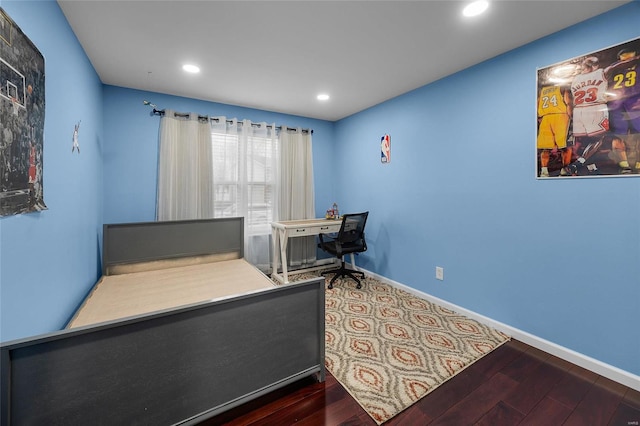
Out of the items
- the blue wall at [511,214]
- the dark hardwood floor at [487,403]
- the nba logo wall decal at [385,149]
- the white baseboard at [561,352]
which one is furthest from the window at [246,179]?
the white baseboard at [561,352]

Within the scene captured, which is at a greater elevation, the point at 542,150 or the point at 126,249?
the point at 542,150

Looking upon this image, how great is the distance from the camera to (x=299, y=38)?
2.01m

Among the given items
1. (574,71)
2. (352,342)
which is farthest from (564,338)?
(574,71)

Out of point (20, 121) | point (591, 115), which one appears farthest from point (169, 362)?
point (591, 115)

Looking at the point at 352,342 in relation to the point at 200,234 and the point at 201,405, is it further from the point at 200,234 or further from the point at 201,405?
the point at 200,234

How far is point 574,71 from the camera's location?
1.87 metres

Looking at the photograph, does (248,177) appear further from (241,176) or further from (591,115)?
(591,115)

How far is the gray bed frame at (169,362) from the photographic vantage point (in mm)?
987

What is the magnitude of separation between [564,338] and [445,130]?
2.04m

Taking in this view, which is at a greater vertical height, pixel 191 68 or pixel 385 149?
pixel 191 68

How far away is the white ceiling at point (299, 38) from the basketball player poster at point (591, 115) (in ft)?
1.06

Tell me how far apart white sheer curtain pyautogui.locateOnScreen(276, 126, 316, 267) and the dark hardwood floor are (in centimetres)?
248

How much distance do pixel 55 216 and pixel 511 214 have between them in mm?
3304

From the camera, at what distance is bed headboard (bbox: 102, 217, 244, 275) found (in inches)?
99.7
